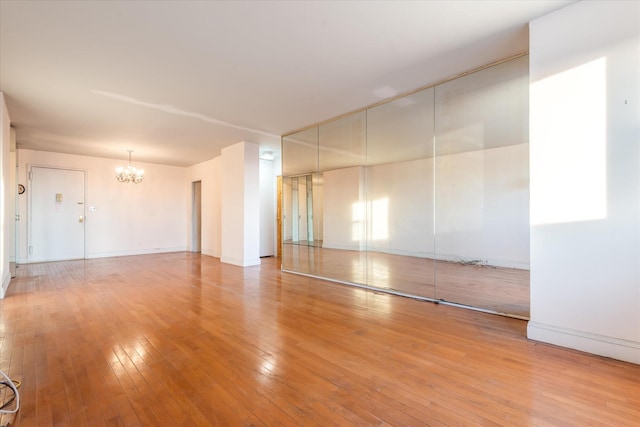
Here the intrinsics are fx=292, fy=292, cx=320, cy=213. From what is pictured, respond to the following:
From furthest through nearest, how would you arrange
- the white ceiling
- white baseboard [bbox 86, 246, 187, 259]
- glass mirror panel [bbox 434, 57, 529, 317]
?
white baseboard [bbox 86, 246, 187, 259] < glass mirror panel [bbox 434, 57, 529, 317] < the white ceiling

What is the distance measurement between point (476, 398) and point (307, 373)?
108cm

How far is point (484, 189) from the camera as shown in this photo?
376cm

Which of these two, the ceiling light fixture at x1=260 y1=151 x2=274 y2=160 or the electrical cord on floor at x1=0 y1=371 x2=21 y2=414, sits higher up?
the ceiling light fixture at x1=260 y1=151 x2=274 y2=160

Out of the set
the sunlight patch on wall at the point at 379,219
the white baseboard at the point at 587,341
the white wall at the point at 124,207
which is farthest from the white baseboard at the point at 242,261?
the white baseboard at the point at 587,341

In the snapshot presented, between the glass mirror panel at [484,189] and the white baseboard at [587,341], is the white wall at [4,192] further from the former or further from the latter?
the white baseboard at [587,341]

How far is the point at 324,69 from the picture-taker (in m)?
3.44

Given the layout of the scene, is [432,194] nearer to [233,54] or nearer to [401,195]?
[401,195]

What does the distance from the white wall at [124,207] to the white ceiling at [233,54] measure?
2949 millimetres

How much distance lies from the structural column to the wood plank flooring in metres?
2.82

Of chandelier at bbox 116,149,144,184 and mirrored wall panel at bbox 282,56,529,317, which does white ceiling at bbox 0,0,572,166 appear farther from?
chandelier at bbox 116,149,144,184

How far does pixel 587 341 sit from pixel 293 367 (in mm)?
2373

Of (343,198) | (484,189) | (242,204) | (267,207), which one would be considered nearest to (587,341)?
(484,189)

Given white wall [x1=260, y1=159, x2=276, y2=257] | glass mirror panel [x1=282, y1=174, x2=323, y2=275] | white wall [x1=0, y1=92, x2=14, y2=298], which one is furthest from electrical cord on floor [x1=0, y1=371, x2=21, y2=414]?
white wall [x1=260, y1=159, x2=276, y2=257]

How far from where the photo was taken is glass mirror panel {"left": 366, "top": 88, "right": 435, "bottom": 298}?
4.23m
